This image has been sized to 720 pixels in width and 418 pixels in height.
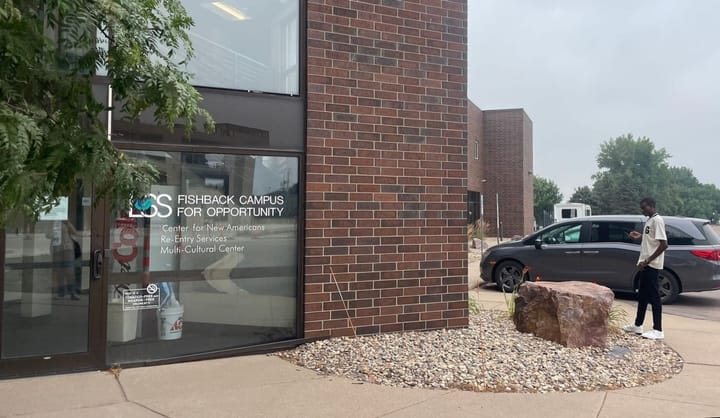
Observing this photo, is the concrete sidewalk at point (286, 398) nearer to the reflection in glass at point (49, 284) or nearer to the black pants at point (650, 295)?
the reflection in glass at point (49, 284)

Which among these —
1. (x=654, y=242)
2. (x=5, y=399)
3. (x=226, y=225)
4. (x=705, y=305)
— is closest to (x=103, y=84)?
(x=226, y=225)

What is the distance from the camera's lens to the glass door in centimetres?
513

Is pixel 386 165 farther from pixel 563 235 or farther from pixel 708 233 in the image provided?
pixel 708 233

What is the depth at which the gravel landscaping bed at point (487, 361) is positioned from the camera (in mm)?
5055

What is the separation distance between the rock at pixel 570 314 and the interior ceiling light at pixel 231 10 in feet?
15.6

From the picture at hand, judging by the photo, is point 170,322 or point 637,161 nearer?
point 170,322

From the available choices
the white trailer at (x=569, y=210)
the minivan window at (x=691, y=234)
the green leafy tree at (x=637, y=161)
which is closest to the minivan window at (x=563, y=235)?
the minivan window at (x=691, y=234)

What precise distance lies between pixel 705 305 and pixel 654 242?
4382 millimetres

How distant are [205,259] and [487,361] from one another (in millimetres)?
3171

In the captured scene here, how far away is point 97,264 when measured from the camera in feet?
17.6

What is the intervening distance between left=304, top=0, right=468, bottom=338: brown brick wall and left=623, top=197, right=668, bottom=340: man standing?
2.36 meters

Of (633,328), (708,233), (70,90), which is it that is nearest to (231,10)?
(70,90)

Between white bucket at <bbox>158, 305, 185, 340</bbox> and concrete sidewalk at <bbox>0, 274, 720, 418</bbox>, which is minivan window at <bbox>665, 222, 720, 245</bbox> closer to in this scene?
concrete sidewalk at <bbox>0, 274, 720, 418</bbox>

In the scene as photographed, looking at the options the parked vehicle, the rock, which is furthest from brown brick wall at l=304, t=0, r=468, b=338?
the parked vehicle
